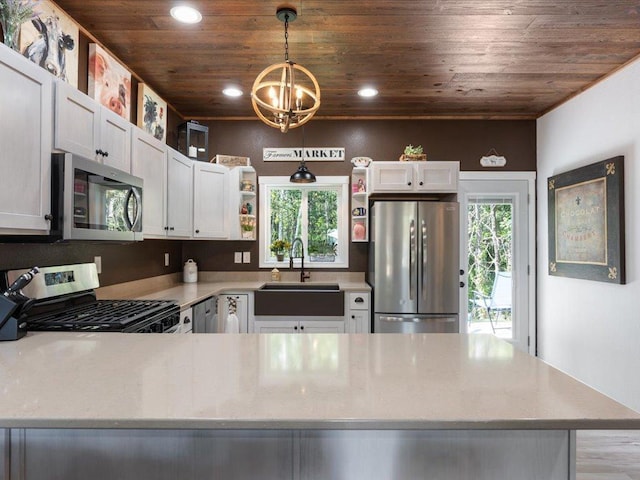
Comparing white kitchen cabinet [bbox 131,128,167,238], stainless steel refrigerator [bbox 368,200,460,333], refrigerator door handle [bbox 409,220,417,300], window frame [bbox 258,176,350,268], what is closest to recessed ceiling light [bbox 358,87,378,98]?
window frame [bbox 258,176,350,268]

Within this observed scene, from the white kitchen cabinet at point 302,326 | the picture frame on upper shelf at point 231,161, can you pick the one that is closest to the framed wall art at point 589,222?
the white kitchen cabinet at point 302,326

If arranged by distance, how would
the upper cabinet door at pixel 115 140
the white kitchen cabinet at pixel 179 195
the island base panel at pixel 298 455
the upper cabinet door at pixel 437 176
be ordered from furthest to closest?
the upper cabinet door at pixel 437 176 < the white kitchen cabinet at pixel 179 195 < the upper cabinet door at pixel 115 140 < the island base panel at pixel 298 455

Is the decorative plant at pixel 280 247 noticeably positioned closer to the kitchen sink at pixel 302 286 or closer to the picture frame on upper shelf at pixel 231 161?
the kitchen sink at pixel 302 286

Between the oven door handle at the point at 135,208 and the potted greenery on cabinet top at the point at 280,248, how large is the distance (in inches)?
71.7

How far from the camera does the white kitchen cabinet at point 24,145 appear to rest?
1.53m

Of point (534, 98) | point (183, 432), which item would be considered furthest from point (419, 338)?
point (534, 98)

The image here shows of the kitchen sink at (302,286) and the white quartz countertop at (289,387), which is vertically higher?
the white quartz countertop at (289,387)

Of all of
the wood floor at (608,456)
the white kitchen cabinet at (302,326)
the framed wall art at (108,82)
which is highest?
the framed wall art at (108,82)

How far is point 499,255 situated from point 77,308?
3906 millimetres

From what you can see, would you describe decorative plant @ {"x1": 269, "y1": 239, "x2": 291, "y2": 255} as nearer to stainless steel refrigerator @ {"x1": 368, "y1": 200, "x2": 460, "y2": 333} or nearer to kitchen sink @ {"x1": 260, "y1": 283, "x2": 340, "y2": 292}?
kitchen sink @ {"x1": 260, "y1": 283, "x2": 340, "y2": 292}

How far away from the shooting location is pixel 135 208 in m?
2.41

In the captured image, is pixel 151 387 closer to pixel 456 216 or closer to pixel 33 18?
pixel 33 18

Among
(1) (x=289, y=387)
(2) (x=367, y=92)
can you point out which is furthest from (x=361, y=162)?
(1) (x=289, y=387)

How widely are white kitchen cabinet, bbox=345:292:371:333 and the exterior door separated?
48.9 inches
